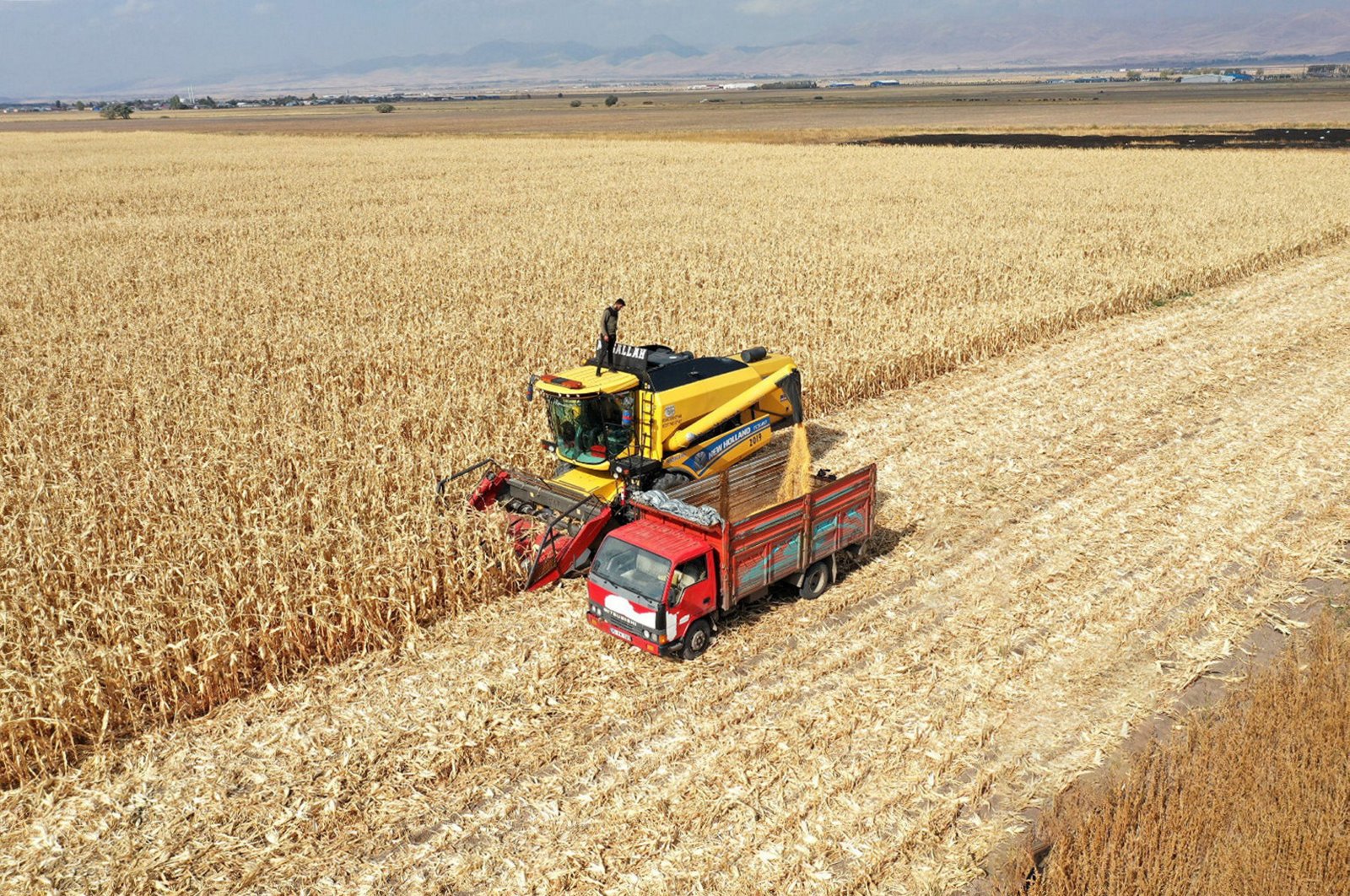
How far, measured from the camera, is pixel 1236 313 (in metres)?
20.6

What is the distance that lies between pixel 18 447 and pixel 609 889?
10.2 metres

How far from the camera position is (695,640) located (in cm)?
859

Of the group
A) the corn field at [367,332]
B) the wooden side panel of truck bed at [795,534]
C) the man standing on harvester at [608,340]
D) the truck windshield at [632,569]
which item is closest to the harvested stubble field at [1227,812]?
the wooden side panel of truck bed at [795,534]

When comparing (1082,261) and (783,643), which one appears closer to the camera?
(783,643)

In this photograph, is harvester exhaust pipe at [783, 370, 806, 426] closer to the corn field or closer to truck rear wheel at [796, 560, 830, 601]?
truck rear wheel at [796, 560, 830, 601]

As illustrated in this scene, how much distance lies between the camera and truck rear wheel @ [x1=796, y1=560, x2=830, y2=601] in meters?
9.62

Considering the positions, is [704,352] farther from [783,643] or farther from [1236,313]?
[1236,313]

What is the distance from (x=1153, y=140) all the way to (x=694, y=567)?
7138 centimetres

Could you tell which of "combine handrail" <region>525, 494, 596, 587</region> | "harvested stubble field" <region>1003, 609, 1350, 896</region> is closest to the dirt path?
"combine handrail" <region>525, 494, 596, 587</region>

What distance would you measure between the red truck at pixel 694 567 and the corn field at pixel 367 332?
5.54 ft

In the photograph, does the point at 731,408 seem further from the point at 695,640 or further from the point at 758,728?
the point at 758,728

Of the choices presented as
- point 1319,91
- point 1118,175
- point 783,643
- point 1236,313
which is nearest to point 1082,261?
point 1236,313

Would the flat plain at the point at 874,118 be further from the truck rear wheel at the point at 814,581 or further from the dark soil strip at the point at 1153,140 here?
the truck rear wheel at the point at 814,581

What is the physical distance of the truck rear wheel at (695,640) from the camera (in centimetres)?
853
